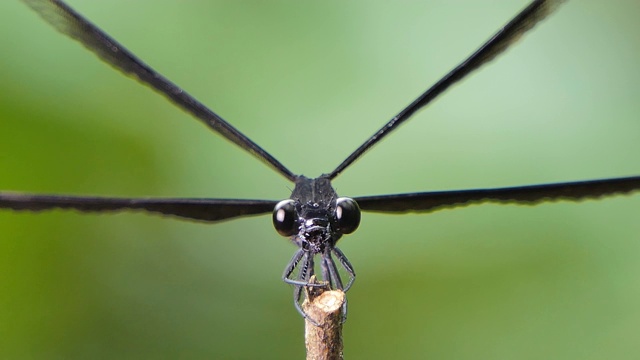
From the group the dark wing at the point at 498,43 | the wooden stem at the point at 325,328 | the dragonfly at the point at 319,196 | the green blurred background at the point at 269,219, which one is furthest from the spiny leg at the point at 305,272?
the green blurred background at the point at 269,219

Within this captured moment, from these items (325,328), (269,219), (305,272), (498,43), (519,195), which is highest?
(498,43)

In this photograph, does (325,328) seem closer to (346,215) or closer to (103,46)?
(346,215)

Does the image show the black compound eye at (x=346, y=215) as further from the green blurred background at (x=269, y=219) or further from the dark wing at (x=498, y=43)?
the green blurred background at (x=269, y=219)

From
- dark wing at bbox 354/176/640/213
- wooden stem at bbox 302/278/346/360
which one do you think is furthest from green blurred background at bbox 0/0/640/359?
wooden stem at bbox 302/278/346/360

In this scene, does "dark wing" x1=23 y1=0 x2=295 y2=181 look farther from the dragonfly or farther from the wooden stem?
the wooden stem

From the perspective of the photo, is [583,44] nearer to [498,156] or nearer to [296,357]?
→ [498,156]

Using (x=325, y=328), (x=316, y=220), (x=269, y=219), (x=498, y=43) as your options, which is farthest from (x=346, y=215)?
(x=269, y=219)
